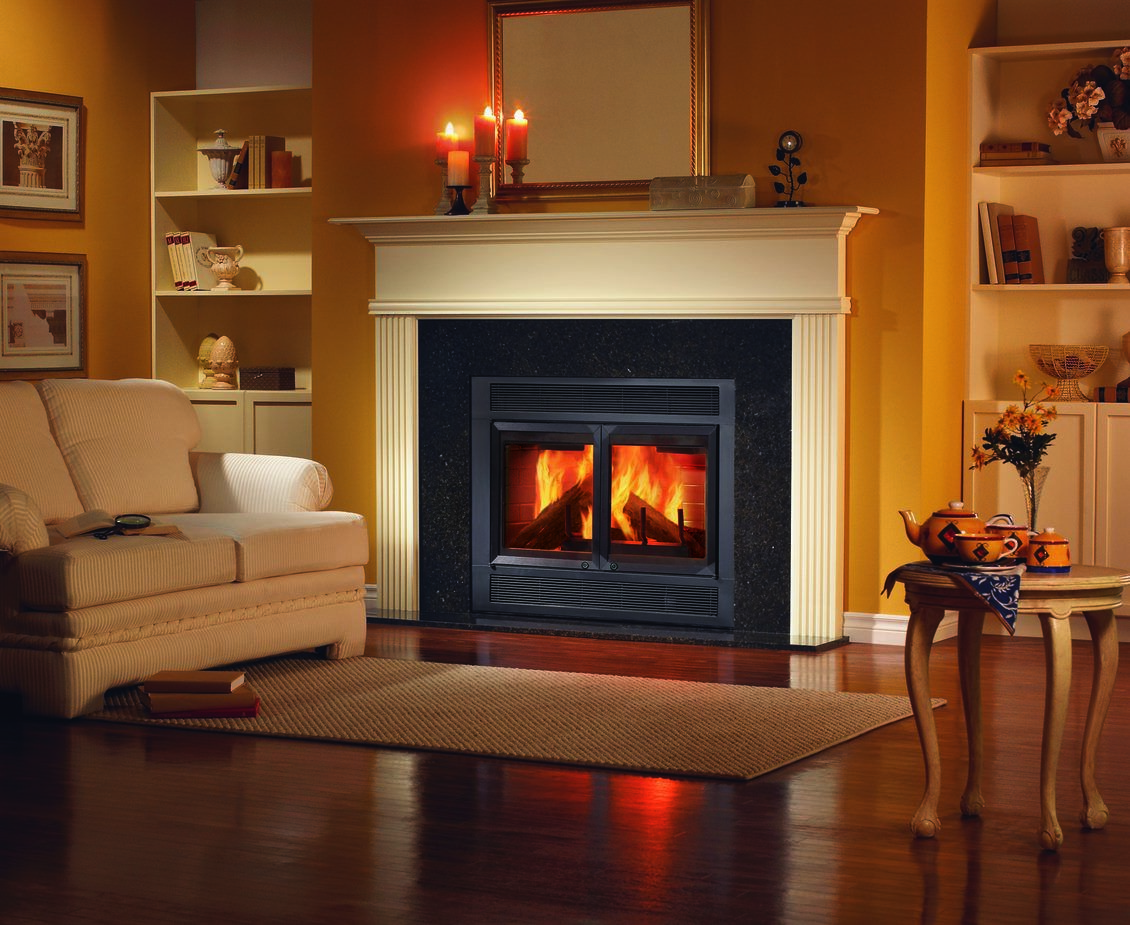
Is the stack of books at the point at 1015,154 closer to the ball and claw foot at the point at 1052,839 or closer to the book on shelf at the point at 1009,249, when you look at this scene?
the book on shelf at the point at 1009,249

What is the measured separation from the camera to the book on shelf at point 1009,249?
19.6ft

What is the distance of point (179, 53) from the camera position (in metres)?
7.21

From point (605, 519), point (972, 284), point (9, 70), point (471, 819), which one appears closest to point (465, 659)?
point (605, 519)

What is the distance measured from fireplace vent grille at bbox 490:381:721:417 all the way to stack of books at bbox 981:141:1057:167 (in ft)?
4.38

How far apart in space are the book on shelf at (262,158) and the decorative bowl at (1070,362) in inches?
126

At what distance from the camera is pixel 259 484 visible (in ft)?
18.3

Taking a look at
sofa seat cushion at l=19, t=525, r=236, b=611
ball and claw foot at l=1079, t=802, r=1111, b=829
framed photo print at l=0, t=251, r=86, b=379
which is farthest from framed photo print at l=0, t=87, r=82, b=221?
ball and claw foot at l=1079, t=802, r=1111, b=829

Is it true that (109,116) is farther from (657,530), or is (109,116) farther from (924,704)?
(924,704)

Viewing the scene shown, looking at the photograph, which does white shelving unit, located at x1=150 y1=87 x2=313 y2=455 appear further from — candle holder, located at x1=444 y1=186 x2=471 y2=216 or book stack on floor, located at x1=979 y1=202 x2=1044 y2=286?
book stack on floor, located at x1=979 y1=202 x2=1044 y2=286

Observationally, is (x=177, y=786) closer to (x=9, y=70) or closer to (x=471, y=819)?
(x=471, y=819)

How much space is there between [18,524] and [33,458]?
0.65 m

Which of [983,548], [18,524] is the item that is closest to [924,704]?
[983,548]

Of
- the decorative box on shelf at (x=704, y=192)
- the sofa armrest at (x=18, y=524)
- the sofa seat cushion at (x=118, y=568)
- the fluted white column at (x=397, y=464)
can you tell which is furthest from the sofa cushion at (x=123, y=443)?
the decorative box on shelf at (x=704, y=192)

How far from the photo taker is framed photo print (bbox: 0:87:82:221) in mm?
6523
